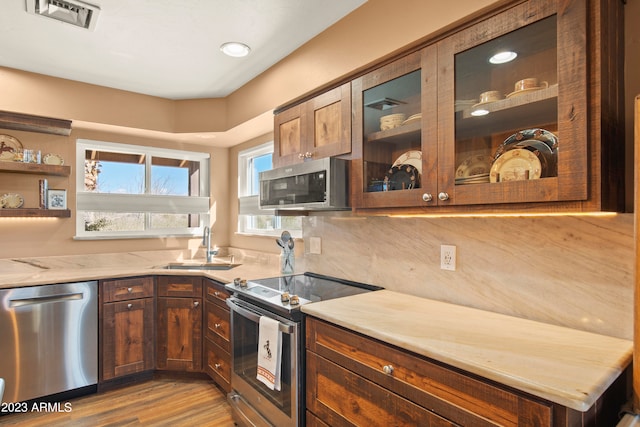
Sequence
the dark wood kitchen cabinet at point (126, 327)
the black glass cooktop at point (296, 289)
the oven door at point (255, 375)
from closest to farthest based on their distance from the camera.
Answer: the oven door at point (255, 375) < the black glass cooktop at point (296, 289) < the dark wood kitchen cabinet at point (126, 327)

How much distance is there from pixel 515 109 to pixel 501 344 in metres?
0.84

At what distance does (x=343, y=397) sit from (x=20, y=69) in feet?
10.7

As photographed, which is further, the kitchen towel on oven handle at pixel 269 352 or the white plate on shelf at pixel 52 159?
the white plate on shelf at pixel 52 159

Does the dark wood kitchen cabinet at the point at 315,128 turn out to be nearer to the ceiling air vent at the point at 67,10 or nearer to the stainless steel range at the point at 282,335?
the stainless steel range at the point at 282,335

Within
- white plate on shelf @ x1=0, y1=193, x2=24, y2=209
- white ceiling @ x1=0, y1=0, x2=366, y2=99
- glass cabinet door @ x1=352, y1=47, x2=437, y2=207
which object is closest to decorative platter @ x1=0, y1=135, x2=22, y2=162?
white plate on shelf @ x1=0, y1=193, x2=24, y2=209

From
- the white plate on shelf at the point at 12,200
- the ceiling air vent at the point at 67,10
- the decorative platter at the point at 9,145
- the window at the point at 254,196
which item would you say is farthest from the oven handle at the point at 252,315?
the decorative platter at the point at 9,145

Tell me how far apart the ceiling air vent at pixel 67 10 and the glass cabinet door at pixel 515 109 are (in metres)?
1.90

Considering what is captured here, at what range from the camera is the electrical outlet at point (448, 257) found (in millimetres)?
1774

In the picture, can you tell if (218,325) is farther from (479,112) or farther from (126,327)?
(479,112)

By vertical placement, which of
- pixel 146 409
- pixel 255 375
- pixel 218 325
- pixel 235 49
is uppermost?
pixel 235 49

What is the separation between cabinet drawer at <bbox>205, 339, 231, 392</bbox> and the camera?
2.56 meters

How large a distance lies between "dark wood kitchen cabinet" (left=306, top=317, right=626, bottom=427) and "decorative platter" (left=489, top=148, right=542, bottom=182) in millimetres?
707

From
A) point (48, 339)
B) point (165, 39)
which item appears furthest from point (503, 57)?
point (48, 339)

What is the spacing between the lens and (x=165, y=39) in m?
2.27
